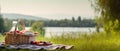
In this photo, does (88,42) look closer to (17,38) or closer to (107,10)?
(17,38)

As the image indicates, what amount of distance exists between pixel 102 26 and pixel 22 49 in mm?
5471

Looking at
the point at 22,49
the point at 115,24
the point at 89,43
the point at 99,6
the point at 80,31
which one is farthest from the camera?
the point at 99,6

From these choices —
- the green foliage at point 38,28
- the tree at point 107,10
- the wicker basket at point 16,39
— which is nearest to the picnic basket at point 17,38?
the wicker basket at point 16,39

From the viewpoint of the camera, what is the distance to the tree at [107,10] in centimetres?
1105

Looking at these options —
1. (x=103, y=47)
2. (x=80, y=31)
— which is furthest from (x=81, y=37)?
(x=103, y=47)

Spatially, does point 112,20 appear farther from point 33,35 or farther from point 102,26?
point 33,35

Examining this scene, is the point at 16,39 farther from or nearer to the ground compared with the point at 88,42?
farther from the ground

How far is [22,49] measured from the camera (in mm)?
6906

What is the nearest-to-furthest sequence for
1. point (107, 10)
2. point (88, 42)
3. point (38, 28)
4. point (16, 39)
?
1. point (16, 39)
2. point (88, 42)
3. point (107, 10)
4. point (38, 28)

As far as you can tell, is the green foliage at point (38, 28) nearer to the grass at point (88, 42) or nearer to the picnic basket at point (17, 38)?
the grass at point (88, 42)

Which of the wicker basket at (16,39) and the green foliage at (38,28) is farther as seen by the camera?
the green foliage at (38,28)

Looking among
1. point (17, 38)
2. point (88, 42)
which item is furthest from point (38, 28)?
point (17, 38)

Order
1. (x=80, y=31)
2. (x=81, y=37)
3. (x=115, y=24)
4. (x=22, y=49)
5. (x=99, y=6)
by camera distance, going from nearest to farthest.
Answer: (x=22, y=49) → (x=81, y=37) → (x=80, y=31) → (x=115, y=24) → (x=99, y=6)

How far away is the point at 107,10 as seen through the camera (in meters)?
11.3
